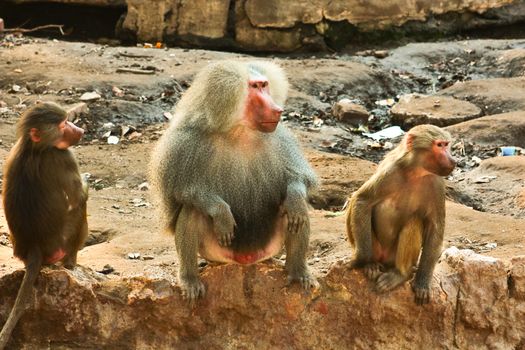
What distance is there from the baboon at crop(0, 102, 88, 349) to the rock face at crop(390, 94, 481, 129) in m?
5.28

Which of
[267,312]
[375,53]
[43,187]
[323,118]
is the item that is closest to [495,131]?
[323,118]

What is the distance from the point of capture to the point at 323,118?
960 centimetres

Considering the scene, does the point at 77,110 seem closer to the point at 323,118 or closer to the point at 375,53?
the point at 323,118

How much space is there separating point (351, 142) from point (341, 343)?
15.4ft

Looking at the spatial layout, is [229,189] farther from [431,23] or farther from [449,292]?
[431,23]

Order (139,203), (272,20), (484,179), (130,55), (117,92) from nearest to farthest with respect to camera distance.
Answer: (139,203) < (484,179) < (117,92) < (130,55) < (272,20)

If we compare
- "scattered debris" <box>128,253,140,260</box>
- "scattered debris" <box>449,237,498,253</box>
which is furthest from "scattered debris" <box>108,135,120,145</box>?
"scattered debris" <box>449,237,498,253</box>

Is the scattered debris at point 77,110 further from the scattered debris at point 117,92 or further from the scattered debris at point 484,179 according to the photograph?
the scattered debris at point 484,179

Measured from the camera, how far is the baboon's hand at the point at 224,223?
4.38m

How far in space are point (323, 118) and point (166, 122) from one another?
1.66 m

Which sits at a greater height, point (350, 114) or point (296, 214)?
point (296, 214)

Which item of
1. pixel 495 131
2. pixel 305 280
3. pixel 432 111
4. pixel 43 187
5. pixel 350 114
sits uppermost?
pixel 43 187

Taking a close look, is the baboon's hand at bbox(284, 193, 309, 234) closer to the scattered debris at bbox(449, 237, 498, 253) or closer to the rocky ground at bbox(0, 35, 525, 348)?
the rocky ground at bbox(0, 35, 525, 348)

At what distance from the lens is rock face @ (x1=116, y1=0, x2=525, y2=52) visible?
39.1 feet
